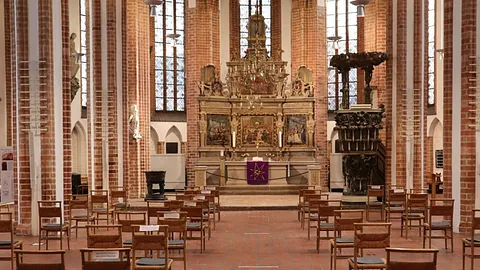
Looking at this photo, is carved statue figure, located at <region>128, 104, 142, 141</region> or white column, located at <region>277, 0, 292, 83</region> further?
white column, located at <region>277, 0, 292, 83</region>

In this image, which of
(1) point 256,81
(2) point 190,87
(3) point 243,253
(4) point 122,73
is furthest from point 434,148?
(3) point 243,253

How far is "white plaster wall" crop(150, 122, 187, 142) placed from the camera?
103ft

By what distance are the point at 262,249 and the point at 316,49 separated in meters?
19.3

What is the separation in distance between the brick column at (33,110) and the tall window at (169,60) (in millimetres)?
16913

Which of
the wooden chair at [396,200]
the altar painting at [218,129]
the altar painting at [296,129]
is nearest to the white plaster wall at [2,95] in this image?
the altar painting at [218,129]

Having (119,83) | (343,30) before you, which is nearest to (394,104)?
(119,83)

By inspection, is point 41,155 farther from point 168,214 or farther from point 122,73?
point 122,73

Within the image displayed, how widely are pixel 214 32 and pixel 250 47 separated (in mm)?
2033

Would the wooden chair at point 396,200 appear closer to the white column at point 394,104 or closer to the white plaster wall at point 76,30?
the white column at point 394,104

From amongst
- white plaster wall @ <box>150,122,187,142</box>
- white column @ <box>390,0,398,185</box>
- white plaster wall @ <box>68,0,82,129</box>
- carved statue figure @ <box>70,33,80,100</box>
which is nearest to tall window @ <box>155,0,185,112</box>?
white plaster wall @ <box>150,122,187,142</box>

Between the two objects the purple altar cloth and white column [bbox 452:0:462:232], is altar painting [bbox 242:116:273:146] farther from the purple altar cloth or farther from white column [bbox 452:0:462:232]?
white column [bbox 452:0:462:232]

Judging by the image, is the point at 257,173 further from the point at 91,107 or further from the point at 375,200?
the point at 91,107

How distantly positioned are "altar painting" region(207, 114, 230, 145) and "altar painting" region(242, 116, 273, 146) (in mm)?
784

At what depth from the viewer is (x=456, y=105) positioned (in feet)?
48.7
